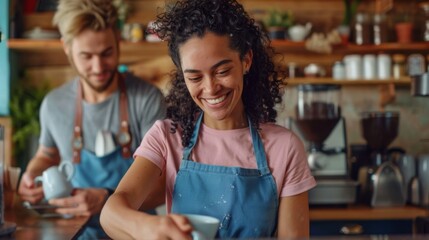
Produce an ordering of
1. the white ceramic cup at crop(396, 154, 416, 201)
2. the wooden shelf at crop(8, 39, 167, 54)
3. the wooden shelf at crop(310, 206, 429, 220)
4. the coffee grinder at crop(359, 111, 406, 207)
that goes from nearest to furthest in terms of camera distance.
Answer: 1. the wooden shelf at crop(310, 206, 429, 220)
2. the coffee grinder at crop(359, 111, 406, 207)
3. the white ceramic cup at crop(396, 154, 416, 201)
4. the wooden shelf at crop(8, 39, 167, 54)

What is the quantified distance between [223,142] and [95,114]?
112cm

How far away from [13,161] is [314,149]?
190 cm

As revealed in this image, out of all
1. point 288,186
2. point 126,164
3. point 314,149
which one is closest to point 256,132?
point 288,186

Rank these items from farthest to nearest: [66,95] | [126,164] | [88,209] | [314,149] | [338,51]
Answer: [338,51], [314,149], [66,95], [126,164], [88,209]

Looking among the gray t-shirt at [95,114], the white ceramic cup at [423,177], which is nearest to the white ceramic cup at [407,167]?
the white ceramic cup at [423,177]

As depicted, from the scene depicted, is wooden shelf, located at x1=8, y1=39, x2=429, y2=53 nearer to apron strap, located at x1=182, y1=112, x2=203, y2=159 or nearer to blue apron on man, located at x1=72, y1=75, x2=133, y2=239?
blue apron on man, located at x1=72, y1=75, x2=133, y2=239

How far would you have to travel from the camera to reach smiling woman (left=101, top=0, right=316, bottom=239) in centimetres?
160

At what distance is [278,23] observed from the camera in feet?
14.0

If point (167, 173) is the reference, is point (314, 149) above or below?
below

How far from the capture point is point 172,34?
167 cm

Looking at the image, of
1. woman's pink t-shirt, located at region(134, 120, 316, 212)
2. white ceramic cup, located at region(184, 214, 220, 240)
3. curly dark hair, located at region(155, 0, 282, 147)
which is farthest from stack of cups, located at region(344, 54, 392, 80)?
white ceramic cup, located at region(184, 214, 220, 240)

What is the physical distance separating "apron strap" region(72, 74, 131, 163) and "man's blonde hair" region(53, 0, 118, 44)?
25 centimetres

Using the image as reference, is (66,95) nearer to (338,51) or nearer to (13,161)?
(13,161)

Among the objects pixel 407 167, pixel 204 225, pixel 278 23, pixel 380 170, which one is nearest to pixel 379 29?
pixel 278 23
